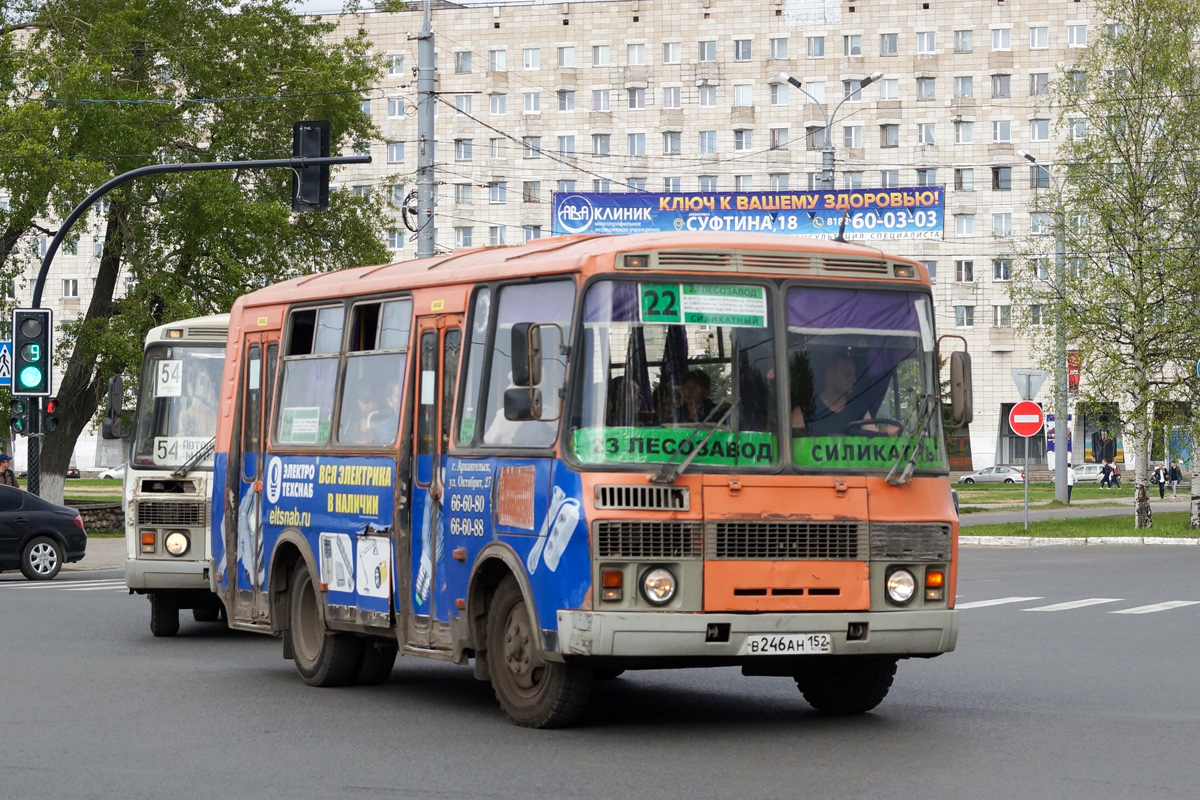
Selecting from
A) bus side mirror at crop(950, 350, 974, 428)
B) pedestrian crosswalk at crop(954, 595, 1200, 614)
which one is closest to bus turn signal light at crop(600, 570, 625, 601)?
bus side mirror at crop(950, 350, 974, 428)

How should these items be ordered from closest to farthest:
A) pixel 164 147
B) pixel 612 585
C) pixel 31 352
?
pixel 612 585 → pixel 31 352 → pixel 164 147

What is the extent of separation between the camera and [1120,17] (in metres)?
42.2

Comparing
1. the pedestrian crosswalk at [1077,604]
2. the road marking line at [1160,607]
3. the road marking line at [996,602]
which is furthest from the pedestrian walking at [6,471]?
the road marking line at [1160,607]

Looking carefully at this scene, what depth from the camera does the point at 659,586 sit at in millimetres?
10062

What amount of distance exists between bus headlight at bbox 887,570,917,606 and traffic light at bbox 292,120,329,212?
17.2 meters

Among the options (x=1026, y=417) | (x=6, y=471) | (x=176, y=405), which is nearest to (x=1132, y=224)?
(x=1026, y=417)

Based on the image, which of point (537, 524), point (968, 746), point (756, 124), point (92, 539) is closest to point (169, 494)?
point (537, 524)

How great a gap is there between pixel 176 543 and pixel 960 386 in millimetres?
8726

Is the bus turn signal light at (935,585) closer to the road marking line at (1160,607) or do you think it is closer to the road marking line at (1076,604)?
the road marking line at (1160,607)

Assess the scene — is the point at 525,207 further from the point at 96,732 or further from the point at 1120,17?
the point at 96,732

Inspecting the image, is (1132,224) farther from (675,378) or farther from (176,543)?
(675,378)

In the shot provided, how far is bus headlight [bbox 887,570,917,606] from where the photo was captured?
10484 mm

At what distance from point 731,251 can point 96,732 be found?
4.47m

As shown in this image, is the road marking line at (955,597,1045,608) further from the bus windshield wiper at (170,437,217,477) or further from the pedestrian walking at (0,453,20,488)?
the pedestrian walking at (0,453,20,488)
